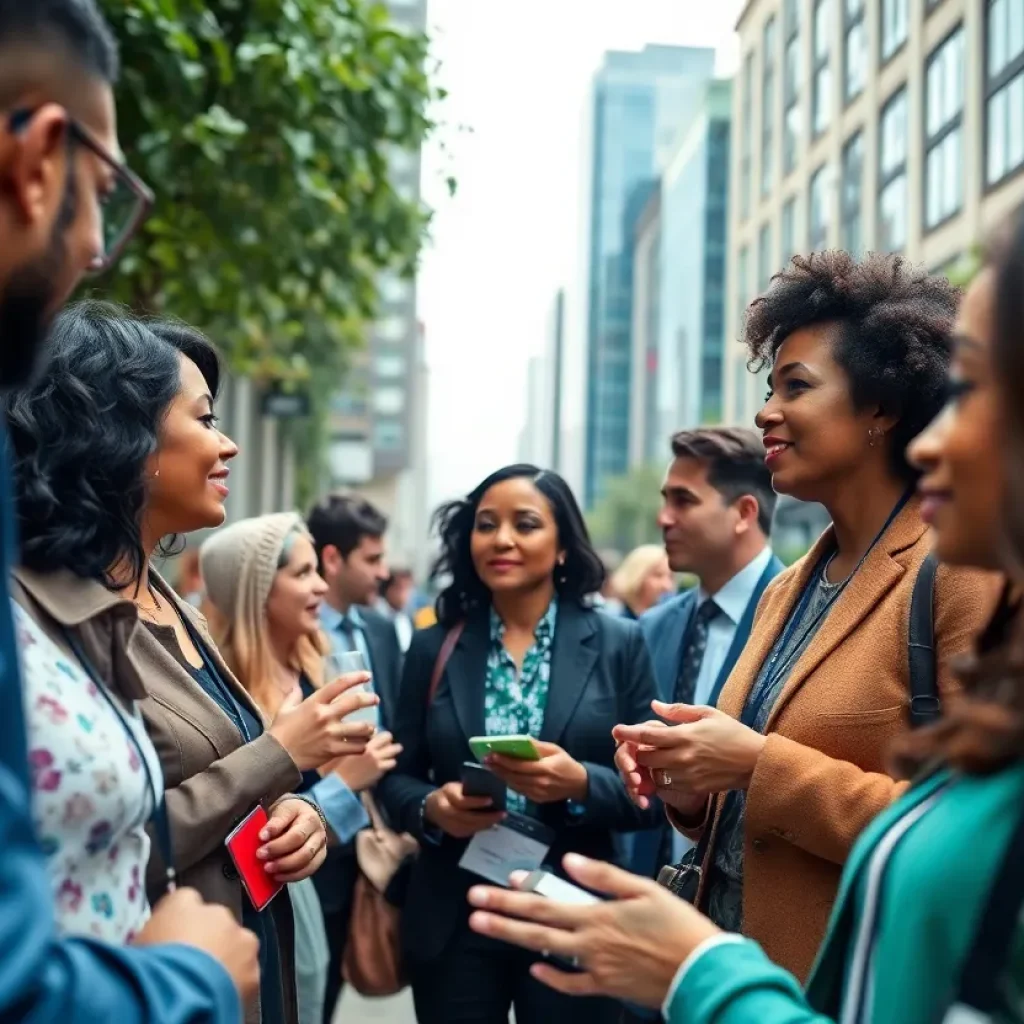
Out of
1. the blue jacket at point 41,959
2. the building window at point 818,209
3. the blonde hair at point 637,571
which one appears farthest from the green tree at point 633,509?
the blue jacket at point 41,959

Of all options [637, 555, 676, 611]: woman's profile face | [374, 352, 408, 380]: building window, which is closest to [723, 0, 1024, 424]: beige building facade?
[637, 555, 676, 611]: woman's profile face

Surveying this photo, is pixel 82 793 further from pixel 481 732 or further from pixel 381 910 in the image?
pixel 381 910

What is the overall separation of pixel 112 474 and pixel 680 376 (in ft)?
290

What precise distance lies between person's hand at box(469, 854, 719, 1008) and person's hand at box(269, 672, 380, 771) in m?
1.35

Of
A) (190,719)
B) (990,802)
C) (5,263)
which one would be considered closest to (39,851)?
(5,263)

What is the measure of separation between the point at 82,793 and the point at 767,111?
127 ft

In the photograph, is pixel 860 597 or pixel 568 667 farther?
pixel 568 667

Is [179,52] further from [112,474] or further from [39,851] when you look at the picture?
[39,851]

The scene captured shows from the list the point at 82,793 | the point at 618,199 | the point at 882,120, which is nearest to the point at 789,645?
the point at 82,793

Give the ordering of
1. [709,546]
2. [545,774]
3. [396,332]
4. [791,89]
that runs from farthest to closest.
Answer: [396,332] < [791,89] < [709,546] < [545,774]

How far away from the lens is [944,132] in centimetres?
2434

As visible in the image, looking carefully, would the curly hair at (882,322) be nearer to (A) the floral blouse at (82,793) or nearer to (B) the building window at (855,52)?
(A) the floral blouse at (82,793)

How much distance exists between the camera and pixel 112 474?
2.37 m

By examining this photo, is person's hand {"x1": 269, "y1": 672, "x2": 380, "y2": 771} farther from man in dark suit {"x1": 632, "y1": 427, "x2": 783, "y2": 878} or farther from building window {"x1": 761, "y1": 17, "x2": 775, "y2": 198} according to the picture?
building window {"x1": 761, "y1": 17, "x2": 775, "y2": 198}
